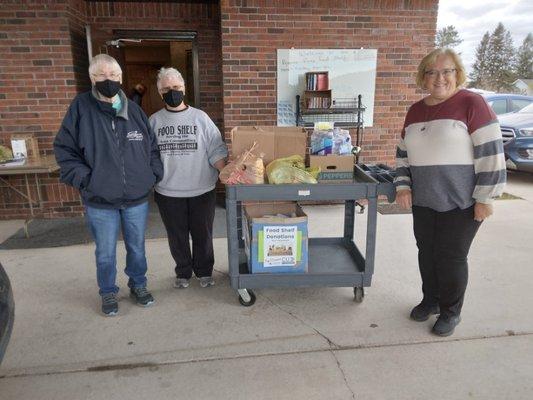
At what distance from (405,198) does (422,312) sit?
0.78 metres

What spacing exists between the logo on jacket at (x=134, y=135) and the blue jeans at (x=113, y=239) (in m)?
0.45

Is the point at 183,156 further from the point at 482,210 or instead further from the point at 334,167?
the point at 482,210

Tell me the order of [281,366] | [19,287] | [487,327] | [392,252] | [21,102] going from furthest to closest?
[21,102]
[392,252]
[19,287]
[487,327]
[281,366]

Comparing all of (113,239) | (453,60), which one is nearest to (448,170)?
(453,60)

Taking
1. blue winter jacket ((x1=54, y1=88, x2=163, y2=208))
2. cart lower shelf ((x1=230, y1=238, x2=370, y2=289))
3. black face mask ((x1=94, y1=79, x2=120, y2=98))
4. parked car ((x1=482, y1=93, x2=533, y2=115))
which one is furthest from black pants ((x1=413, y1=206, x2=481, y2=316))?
parked car ((x1=482, y1=93, x2=533, y2=115))

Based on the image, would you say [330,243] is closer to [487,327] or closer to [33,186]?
[487,327]

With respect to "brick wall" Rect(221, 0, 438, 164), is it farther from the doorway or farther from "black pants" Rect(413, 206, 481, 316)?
"black pants" Rect(413, 206, 481, 316)

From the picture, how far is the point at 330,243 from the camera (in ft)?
11.0

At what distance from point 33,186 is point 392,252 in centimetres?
409

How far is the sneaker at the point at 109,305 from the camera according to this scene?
2.74 m

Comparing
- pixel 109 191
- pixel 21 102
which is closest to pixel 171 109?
pixel 109 191

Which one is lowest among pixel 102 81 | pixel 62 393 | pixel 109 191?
pixel 62 393

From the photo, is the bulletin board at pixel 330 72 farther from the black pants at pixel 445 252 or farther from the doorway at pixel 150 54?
the black pants at pixel 445 252

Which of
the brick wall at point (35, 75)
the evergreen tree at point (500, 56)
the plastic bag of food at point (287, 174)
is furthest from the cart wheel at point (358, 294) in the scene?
the evergreen tree at point (500, 56)
